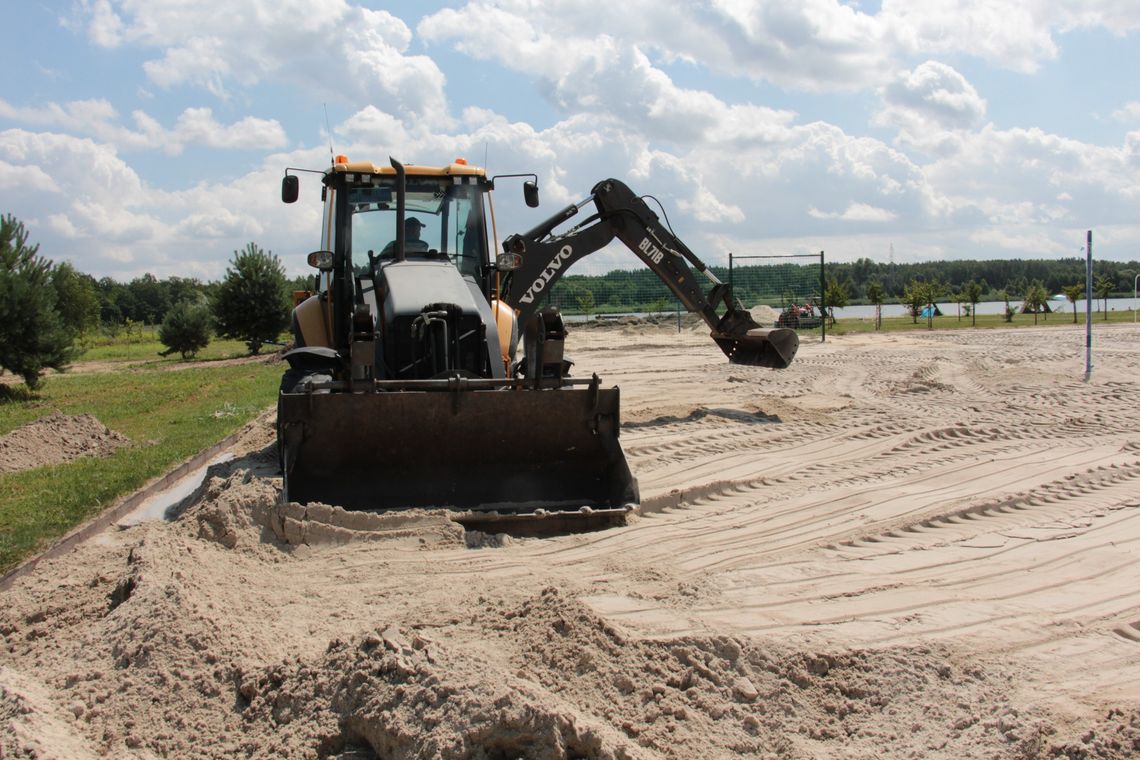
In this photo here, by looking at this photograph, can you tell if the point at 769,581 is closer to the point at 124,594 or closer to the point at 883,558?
the point at 883,558

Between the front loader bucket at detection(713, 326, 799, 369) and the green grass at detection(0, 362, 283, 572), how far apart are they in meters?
6.75

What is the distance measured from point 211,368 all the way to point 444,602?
23260 millimetres

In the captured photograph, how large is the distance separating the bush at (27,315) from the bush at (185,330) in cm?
1352

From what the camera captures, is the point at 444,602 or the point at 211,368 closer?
the point at 444,602

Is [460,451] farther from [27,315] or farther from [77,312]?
[77,312]

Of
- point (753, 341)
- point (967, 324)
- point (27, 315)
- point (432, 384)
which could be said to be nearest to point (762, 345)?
point (753, 341)

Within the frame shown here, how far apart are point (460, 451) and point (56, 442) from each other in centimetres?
643

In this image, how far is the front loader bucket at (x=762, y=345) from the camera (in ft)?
42.4

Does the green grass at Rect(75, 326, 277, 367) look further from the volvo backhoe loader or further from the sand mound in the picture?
the volvo backhoe loader

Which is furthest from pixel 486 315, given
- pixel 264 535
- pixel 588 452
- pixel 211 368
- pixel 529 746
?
pixel 211 368

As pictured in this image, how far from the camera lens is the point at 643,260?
13375 mm

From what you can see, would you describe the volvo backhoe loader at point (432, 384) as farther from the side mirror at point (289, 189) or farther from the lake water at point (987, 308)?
the lake water at point (987, 308)

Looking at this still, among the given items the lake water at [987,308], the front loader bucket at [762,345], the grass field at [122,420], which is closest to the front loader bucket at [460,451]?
the grass field at [122,420]

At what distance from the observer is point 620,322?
42375 millimetres
